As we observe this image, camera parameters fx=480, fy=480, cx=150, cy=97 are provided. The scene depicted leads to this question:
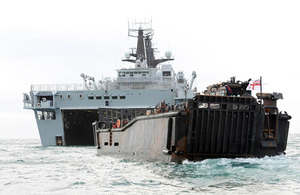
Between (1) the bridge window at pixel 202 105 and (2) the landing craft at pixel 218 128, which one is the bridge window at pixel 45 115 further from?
(1) the bridge window at pixel 202 105

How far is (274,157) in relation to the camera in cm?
2275

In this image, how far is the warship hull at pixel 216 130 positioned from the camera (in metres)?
21.3

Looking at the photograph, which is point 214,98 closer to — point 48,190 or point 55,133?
point 48,190

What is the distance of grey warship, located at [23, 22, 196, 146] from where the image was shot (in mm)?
50062

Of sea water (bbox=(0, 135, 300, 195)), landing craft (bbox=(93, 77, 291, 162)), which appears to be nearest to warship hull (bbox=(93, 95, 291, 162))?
landing craft (bbox=(93, 77, 291, 162))

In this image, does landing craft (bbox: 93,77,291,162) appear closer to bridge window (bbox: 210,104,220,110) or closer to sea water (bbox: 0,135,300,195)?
bridge window (bbox: 210,104,220,110)

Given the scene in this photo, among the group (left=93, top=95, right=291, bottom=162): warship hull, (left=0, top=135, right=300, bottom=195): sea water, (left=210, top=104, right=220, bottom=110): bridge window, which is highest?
(left=210, top=104, right=220, bottom=110): bridge window

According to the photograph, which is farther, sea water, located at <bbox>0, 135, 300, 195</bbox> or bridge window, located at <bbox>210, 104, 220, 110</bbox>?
bridge window, located at <bbox>210, 104, 220, 110</bbox>

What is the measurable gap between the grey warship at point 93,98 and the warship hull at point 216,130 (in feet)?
83.8

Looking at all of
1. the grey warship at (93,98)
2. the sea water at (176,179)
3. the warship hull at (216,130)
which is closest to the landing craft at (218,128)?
the warship hull at (216,130)

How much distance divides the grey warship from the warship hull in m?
25.5

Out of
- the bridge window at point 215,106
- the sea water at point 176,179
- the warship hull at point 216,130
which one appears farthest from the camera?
the bridge window at point 215,106

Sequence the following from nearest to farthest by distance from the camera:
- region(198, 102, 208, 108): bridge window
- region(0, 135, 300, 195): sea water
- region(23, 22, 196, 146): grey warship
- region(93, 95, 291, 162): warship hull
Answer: region(0, 135, 300, 195): sea water → region(93, 95, 291, 162): warship hull → region(198, 102, 208, 108): bridge window → region(23, 22, 196, 146): grey warship

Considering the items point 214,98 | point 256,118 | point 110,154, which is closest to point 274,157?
point 256,118
